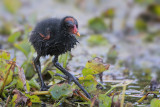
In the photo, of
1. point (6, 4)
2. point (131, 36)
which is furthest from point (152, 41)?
point (6, 4)

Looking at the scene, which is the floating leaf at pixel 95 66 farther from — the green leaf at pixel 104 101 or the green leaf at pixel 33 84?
the green leaf at pixel 33 84

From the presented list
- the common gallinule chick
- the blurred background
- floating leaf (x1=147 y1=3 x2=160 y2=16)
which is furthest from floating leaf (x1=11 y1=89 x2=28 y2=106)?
floating leaf (x1=147 y1=3 x2=160 y2=16)

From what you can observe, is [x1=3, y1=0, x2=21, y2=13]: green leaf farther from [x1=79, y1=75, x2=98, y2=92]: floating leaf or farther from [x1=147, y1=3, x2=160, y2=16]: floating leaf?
[x1=79, y1=75, x2=98, y2=92]: floating leaf

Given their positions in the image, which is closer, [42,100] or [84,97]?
[84,97]

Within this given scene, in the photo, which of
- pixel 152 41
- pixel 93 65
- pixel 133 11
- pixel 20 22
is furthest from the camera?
pixel 133 11

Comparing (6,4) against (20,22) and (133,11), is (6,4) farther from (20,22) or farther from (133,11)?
(133,11)

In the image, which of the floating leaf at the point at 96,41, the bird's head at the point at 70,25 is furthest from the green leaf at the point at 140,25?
the bird's head at the point at 70,25
